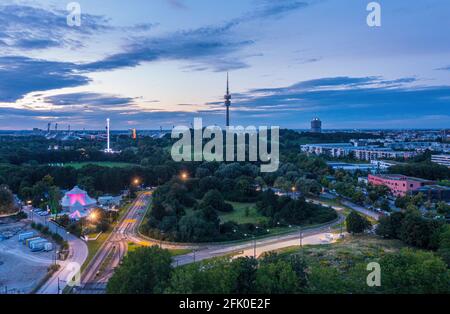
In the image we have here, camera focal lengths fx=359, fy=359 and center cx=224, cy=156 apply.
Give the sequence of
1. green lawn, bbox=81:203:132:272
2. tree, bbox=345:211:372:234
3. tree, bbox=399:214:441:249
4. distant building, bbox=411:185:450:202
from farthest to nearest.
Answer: distant building, bbox=411:185:450:202
tree, bbox=345:211:372:234
tree, bbox=399:214:441:249
green lawn, bbox=81:203:132:272

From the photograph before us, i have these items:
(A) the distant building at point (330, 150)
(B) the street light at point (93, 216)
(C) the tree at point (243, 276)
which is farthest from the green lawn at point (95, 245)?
(A) the distant building at point (330, 150)

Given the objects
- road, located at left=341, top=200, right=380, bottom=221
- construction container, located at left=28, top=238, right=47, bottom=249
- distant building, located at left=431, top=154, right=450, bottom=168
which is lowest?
construction container, located at left=28, top=238, right=47, bottom=249

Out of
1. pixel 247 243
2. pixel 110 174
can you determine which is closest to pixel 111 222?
pixel 247 243

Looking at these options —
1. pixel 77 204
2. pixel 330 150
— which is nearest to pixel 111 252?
pixel 77 204

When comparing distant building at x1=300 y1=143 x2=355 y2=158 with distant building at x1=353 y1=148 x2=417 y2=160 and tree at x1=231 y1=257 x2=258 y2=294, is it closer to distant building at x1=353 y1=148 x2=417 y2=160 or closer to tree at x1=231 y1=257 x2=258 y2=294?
distant building at x1=353 y1=148 x2=417 y2=160

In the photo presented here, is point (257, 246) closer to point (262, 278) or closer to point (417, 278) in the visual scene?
point (262, 278)

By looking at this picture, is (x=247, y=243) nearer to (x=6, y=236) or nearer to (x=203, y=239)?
(x=203, y=239)

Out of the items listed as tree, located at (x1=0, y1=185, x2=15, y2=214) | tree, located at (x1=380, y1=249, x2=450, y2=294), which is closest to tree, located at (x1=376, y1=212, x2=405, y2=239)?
tree, located at (x1=380, y1=249, x2=450, y2=294)
